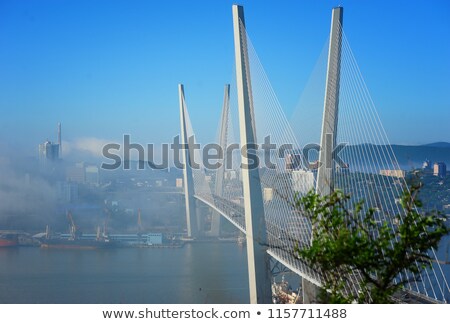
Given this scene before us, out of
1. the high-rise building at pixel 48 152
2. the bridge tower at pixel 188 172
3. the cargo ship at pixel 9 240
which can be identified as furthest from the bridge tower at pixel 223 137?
the high-rise building at pixel 48 152

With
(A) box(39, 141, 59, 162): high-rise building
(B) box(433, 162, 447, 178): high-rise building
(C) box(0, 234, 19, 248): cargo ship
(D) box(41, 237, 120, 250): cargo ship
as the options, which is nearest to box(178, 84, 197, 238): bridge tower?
(D) box(41, 237, 120, 250): cargo ship

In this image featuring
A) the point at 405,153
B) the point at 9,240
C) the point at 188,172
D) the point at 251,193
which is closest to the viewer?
the point at 251,193

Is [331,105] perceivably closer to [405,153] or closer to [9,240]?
[405,153]

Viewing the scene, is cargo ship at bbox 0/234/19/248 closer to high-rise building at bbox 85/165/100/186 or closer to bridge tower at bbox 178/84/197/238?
bridge tower at bbox 178/84/197/238

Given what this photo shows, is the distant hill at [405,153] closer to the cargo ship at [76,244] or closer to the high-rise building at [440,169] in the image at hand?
the high-rise building at [440,169]

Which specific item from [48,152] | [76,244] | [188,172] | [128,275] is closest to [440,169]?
[188,172]

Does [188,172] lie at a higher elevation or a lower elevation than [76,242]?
higher
